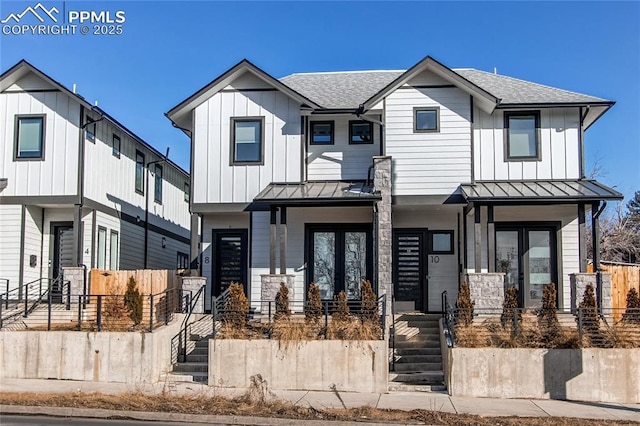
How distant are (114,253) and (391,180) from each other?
10.1 m

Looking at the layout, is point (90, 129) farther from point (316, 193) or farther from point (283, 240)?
point (316, 193)

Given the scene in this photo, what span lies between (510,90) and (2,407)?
15973mm

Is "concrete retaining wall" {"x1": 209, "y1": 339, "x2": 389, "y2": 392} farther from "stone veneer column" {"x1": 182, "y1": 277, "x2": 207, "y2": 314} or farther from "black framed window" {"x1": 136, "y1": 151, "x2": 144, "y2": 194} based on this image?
"black framed window" {"x1": 136, "y1": 151, "x2": 144, "y2": 194}

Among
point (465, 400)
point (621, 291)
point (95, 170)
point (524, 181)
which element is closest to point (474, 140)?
point (524, 181)

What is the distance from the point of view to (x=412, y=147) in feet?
61.2

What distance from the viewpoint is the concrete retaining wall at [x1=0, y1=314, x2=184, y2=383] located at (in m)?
15.2

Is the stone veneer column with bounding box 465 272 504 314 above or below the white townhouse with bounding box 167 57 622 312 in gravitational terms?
below

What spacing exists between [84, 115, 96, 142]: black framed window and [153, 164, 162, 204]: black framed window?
246 inches

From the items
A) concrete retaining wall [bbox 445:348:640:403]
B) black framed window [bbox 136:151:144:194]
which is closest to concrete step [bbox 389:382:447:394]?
concrete retaining wall [bbox 445:348:640:403]

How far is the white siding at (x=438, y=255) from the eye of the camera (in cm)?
1959

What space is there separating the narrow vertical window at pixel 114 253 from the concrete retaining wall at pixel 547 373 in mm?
12723

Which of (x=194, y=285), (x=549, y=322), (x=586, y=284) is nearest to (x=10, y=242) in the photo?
(x=194, y=285)

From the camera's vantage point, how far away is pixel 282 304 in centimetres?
1600

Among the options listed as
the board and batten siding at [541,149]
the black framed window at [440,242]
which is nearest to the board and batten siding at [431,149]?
the board and batten siding at [541,149]
